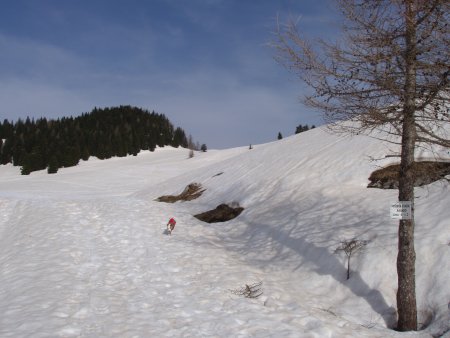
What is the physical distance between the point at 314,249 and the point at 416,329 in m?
3.53

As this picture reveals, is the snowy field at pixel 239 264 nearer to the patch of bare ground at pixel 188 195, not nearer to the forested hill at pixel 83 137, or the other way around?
the patch of bare ground at pixel 188 195

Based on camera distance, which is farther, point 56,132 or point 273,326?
point 56,132

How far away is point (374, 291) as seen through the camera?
804 centimetres

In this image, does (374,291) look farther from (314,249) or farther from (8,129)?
(8,129)

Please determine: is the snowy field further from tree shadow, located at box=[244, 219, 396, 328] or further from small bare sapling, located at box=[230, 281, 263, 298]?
small bare sapling, located at box=[230, 281, 263, 298]

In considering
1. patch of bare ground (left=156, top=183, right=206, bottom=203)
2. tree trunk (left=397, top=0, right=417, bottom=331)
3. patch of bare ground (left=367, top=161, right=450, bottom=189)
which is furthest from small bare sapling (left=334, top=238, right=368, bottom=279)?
patch of bare ground (left=156, top=183, right=206, bottom=203)

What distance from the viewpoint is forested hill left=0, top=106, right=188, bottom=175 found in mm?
78250

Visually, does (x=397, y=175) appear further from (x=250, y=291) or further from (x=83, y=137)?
(x=83, y=137)

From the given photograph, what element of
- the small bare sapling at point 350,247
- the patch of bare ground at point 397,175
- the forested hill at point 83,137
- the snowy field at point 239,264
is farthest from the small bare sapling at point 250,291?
the forested hill at point 83,137

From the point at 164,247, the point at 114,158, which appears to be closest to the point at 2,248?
the point at 164,247

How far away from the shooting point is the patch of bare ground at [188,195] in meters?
22.3

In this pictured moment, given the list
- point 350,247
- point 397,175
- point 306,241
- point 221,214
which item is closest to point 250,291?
point 350,247

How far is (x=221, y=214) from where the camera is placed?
55.3ft

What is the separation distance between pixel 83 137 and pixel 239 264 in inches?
3723
